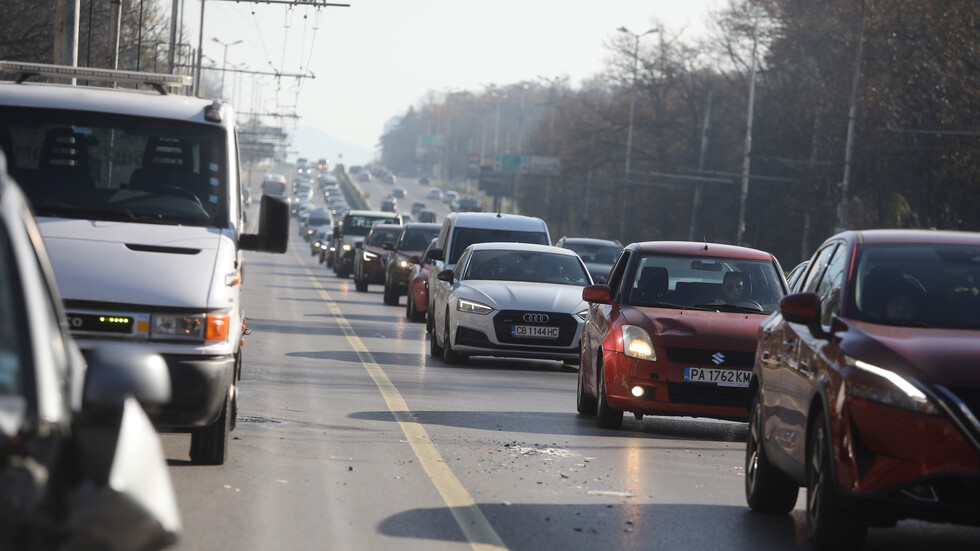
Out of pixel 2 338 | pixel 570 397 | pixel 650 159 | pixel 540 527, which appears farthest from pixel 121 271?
pixel 650 159

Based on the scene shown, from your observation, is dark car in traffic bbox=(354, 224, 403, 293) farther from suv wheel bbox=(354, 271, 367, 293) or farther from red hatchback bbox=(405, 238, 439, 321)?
red hatchback bbox=(405, 238, 439, 321)

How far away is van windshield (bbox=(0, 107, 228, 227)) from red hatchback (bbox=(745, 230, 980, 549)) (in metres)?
3.51

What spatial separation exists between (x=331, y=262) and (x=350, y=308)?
32.0 metres

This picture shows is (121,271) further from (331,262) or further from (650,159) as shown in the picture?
(650,159)

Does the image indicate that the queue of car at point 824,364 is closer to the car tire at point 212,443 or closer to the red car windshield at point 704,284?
the red car windshield at point 704,284

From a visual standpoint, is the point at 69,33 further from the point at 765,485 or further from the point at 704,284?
the point at 765,485

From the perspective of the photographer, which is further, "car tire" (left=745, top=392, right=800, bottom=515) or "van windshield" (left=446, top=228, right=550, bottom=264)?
"van windshield" (left=446, top=228, right=550, bottom=264)

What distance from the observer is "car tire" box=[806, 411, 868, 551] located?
24.1 feet

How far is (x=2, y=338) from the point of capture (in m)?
3.88

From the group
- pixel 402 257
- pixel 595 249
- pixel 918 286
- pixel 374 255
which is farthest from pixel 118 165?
pixel 374 255

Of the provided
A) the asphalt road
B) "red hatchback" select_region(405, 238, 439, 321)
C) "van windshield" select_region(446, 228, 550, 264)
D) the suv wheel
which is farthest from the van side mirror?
the suv wheel

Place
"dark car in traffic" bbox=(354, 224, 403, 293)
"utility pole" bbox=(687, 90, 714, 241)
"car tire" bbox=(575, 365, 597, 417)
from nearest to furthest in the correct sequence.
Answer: "car tire" bbox=(575, 365, 597, 417)
"dark car in traffic" bbox=(354, 224, 403, 293)
"utility pole" bbox=(687, 90, 714, 241)

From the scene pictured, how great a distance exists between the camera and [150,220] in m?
9.92

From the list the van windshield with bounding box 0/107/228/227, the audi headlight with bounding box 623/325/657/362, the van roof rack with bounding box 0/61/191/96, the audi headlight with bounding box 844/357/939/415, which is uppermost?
the van roof rack with bounding box 0/61/191/96
